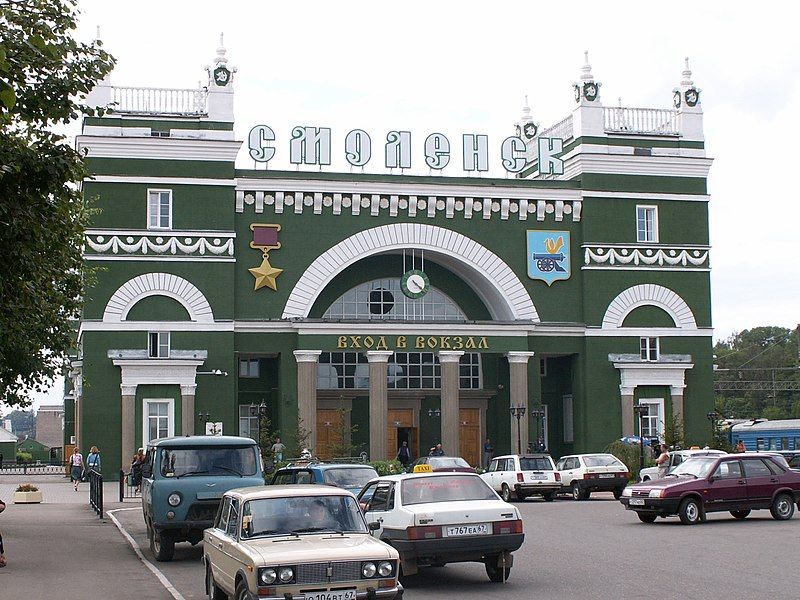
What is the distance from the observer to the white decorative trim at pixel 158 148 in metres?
48.5

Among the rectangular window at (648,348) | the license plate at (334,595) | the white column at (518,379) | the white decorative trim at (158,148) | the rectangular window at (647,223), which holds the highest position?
the white decorative trim at (158,148)

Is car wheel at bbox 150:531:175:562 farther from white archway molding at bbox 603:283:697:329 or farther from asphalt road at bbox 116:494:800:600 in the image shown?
white archway molding at bbox 603:283:697:329

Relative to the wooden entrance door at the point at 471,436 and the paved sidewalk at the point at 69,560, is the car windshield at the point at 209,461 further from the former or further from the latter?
the wooden entrance door at the point at 471,436

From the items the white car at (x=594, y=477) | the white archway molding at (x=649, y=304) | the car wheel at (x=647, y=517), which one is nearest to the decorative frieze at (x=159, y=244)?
the white archway molding at (x=649, y=304)

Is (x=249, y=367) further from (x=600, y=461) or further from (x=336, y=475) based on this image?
(x=336, y=475)

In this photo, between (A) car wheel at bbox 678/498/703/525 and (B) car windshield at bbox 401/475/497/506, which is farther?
(A) car wheel at bbox 678/498/703/525

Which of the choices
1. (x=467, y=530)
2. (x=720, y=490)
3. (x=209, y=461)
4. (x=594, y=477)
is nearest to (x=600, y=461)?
(x=594, y=477)

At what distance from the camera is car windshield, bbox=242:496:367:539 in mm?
13617

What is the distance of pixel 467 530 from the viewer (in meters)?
16.5

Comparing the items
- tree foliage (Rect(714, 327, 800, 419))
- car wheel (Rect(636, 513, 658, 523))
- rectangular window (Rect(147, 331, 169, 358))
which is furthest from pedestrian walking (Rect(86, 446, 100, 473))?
tree foliage (Rect(714, 327, 800, 419))

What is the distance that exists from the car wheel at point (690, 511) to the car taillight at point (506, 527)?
9.42 meters

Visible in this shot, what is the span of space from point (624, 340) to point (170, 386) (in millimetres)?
20445

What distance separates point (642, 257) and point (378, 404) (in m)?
14.2

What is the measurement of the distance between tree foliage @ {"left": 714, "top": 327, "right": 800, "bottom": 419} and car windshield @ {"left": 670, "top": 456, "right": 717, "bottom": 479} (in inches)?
3003
